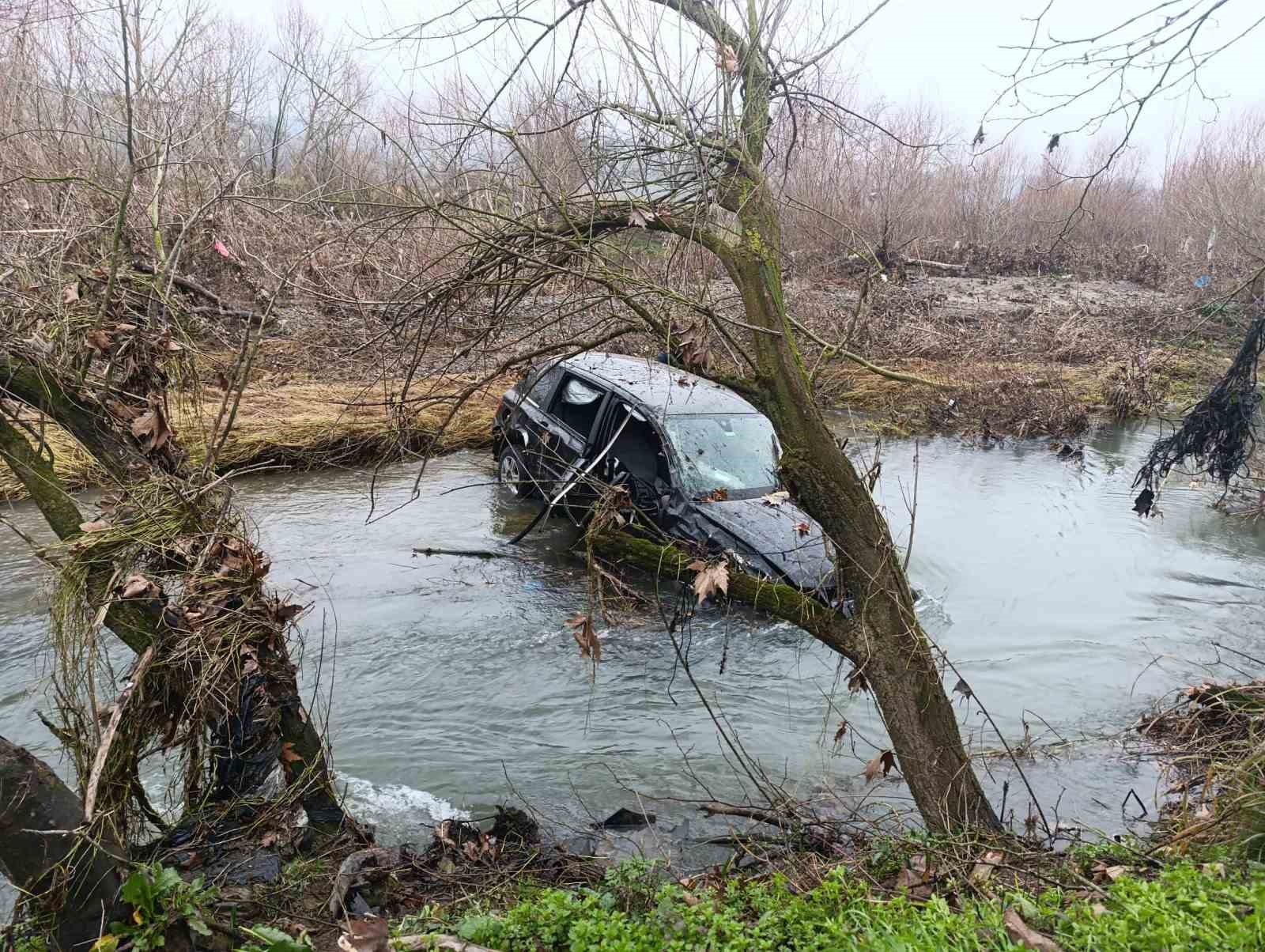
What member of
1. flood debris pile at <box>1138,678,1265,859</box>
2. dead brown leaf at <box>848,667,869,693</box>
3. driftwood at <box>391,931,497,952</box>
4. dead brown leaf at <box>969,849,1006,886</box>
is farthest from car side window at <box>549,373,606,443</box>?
driftwood at <box>391,931,497,952</box>

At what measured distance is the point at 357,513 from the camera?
1002cm

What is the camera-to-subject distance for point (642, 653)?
7.22 meters

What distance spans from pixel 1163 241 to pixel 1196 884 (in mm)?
28302

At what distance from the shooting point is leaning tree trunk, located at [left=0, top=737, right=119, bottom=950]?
2965 millimetres

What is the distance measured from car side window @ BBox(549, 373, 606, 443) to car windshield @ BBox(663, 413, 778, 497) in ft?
2.76

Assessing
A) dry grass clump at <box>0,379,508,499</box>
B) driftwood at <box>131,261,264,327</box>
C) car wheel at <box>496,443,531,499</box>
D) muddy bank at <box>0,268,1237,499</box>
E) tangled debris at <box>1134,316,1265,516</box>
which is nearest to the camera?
tangled debris at <box>1134,316,1265,516</box>

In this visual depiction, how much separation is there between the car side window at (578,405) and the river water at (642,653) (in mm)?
1400

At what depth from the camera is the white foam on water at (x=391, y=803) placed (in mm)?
5039

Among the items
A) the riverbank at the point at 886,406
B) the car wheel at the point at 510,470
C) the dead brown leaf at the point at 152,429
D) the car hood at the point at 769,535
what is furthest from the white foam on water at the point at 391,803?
the riverbank at the point at 886,406

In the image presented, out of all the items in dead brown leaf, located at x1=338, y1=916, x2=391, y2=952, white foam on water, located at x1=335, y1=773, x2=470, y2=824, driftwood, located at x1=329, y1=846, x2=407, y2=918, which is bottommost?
white foam on water, located at x1=335, y1=773, x2=470, y2=824

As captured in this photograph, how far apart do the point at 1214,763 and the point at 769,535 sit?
10.8 ft

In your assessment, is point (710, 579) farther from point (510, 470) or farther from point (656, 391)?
point (510, 470)

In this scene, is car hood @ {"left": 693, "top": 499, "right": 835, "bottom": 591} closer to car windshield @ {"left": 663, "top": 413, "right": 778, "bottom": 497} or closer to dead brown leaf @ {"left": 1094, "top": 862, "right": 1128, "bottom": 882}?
car windshield @ {"left": 663, "top": 413, "right": 778, "bottom": 497}

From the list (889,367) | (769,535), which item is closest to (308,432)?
(769,535)
